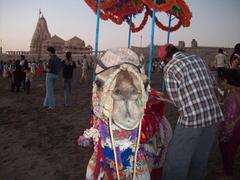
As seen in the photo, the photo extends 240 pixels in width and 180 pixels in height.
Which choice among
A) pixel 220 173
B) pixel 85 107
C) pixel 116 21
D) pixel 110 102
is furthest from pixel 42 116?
pixel 110 102

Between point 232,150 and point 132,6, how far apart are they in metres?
6.60

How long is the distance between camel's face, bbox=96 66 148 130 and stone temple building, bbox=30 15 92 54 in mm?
55768

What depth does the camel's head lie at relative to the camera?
1.63 metres

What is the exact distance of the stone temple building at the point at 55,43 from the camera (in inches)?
2511

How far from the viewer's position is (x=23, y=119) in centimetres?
821

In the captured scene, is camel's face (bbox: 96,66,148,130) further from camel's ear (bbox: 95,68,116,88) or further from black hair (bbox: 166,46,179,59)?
black hair (bbox: 166,46,179,59)

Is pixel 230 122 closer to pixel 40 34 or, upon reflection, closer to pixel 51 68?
pixel 51 68

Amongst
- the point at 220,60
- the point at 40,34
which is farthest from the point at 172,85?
the point at 40,34

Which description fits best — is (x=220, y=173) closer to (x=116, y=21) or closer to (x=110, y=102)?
(x=110, y=102)

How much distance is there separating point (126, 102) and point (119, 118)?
0.10 meters

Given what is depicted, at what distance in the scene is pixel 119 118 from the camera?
64.2 inches

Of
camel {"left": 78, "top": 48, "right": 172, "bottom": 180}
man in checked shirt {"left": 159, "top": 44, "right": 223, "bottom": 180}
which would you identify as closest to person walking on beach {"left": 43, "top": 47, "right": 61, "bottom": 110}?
man in checked shirt {"left": 159, "top": 44, "right": 223, "bottom": 180}

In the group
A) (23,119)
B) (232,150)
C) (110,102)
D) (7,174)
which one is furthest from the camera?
(23,119)

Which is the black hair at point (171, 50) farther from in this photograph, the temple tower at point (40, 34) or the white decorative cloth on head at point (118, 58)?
the temple tower at point (40, 34)
